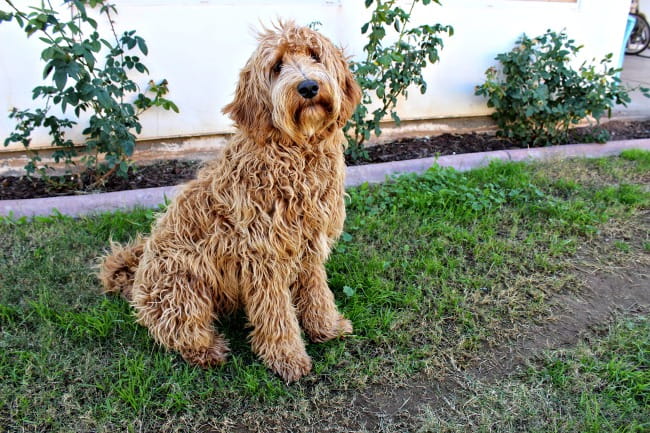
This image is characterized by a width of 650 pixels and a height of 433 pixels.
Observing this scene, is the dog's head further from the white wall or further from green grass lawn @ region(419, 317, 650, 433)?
the white wall

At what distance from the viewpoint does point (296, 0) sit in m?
4.32

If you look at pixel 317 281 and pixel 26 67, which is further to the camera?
pixel 26 67

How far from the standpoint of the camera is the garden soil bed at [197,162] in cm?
401

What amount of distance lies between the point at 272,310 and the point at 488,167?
111 inches

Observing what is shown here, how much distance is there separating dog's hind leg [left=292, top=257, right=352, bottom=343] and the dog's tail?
0.96m

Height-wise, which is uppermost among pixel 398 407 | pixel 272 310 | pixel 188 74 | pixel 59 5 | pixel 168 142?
pixel 59 5

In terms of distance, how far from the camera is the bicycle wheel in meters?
9.77

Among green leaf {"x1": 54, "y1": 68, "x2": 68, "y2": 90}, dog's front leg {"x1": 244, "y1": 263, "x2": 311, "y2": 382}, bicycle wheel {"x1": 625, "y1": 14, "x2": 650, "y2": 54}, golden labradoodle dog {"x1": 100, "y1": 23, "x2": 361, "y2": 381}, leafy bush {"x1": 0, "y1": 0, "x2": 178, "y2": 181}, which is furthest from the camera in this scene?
bicycle wheel {"x1": 625, "y1": 14, "x2": 650, "y2": 54}

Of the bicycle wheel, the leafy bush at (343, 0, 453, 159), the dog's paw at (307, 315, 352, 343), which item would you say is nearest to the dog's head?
the dog's paw at (307, 315, 352, 343)

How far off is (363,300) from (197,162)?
2.45 m

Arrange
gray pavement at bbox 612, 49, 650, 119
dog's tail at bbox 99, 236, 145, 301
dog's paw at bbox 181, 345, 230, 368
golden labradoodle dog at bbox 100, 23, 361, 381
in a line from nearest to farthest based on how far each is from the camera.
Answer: golden labradoodle dog at bbox 100, 23, 361, 381 → dog's paw at bbox 181, 345, 230, 368 → dog's tail at bbox 99, 236, 145, 301 → gray pavement at bbox 612, 49, 650, 119

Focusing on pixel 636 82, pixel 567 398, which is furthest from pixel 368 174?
pixel 636 82

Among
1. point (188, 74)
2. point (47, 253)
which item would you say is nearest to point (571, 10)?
point (188, 74)

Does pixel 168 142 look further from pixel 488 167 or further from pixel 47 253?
pixel 488 167
